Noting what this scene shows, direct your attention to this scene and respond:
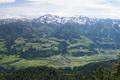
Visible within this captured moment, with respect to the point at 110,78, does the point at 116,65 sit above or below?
above

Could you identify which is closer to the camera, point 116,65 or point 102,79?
point 116,65

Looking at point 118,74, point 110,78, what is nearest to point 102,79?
point 110,78

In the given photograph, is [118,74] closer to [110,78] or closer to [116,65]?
[116,65]

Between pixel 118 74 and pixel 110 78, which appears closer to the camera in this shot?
pixel 118 74

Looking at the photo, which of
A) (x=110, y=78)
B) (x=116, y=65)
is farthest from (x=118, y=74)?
(x=110, y=78)

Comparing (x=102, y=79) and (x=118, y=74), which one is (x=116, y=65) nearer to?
Answer: (x=118, y=74)

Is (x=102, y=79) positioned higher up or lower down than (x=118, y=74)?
lower down
